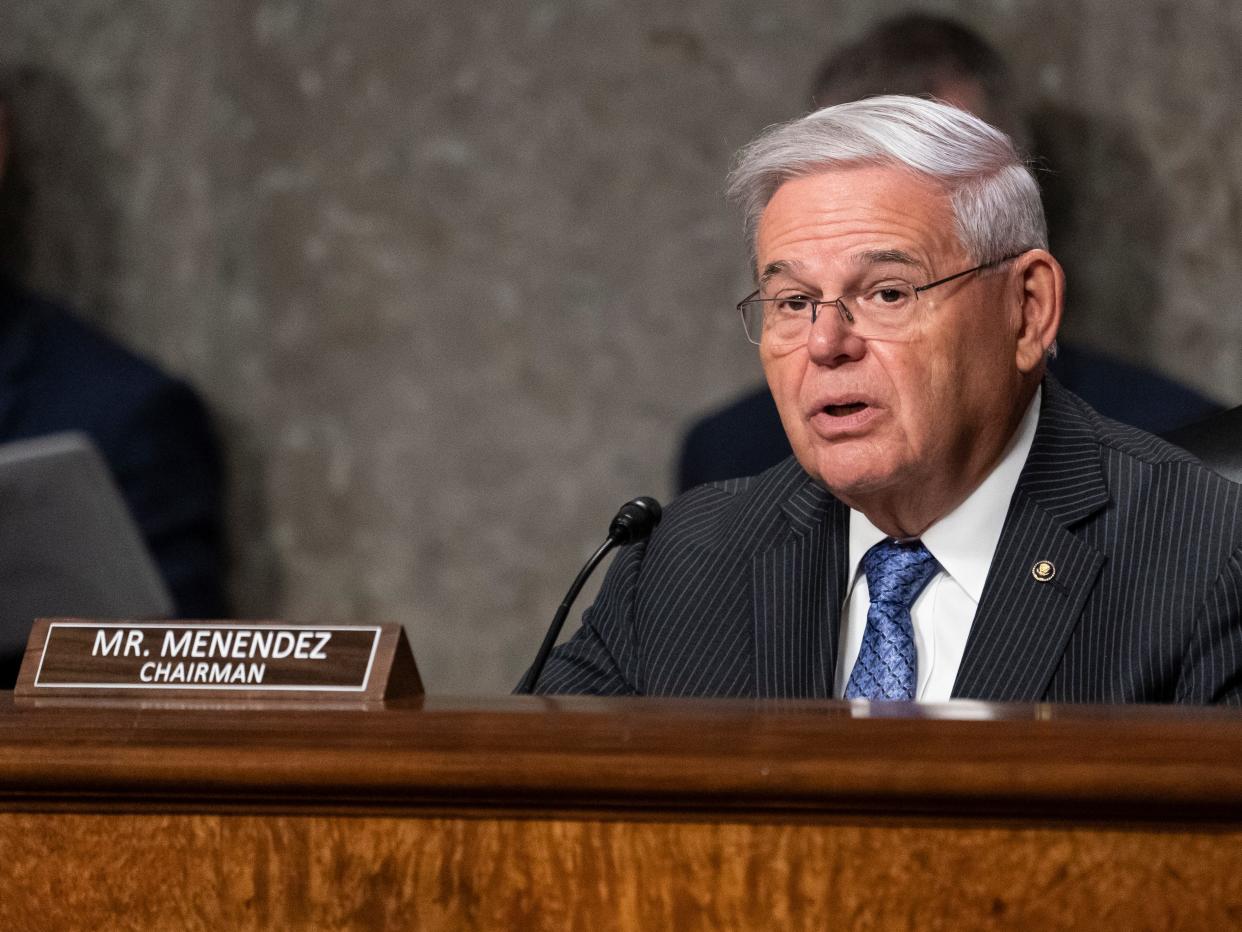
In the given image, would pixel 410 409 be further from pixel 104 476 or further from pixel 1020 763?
pixel 1020 763

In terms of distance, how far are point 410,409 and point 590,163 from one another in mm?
586

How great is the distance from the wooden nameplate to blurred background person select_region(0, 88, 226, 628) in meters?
1.85

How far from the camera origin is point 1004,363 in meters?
1.78

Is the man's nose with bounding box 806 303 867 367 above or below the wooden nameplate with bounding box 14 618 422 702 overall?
above

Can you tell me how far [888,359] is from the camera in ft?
5.63

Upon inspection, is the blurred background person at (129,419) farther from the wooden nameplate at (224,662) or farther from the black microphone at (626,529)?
the wooden nameplate at (224,662)

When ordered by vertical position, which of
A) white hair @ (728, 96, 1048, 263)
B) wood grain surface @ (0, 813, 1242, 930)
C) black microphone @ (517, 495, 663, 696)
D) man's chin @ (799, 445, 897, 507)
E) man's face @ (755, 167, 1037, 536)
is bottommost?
wood grain surface @ (0, 813, 1242, 930)

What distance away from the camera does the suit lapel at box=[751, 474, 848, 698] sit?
169 cm

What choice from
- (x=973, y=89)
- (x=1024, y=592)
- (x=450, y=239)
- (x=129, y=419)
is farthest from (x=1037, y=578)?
(x=129, y=419)

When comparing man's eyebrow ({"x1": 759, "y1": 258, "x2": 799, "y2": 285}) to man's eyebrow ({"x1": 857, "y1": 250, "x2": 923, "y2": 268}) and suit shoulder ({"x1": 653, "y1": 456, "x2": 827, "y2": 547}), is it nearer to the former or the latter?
man's eyebrow ({"x1": 857, "y1": 250, "x2": 923, "y2": 268})

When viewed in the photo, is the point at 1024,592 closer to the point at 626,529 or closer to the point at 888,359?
the point at 888,359

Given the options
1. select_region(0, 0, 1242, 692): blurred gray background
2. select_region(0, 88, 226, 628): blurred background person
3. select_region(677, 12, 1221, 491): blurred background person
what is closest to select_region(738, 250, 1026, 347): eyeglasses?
select_region(677, 12, 1221, 491): blurred background person

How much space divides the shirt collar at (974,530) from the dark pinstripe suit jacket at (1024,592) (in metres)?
0.03

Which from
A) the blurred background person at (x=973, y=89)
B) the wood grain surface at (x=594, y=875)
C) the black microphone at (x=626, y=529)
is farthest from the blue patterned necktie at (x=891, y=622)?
the blurred background person at (x=973, y=89)
